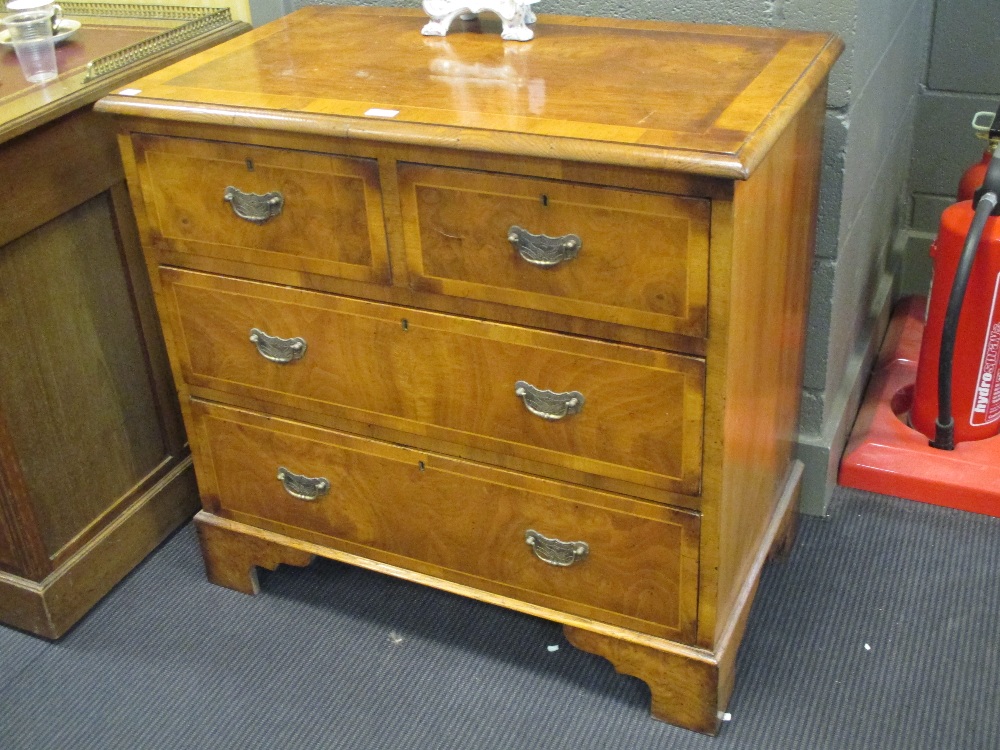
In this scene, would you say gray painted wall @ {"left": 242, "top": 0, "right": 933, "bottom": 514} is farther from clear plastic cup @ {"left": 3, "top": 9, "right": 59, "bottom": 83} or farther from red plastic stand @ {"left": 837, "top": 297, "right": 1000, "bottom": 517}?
clear plastic cup @ {"left": 3, "top": 9, "right": 59, "bottom": 83}

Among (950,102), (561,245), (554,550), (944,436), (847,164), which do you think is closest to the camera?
(561,245)

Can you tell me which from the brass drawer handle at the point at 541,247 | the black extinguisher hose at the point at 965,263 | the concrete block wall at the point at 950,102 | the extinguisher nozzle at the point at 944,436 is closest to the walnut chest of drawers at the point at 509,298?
the brass drawer handle at the point at 541,247

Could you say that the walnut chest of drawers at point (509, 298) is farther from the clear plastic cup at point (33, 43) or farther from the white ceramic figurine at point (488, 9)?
the clear plastic cup at point (33, 43)

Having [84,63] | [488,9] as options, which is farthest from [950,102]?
[84,63]

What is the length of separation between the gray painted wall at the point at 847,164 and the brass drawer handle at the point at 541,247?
58cm

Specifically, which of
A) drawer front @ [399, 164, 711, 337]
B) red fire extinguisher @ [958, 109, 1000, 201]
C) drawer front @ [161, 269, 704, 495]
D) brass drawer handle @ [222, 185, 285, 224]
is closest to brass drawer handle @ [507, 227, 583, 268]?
drawer front @ [399, 164, 711, 337]

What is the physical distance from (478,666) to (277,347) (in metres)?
0.58

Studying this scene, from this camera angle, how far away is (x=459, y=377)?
1.45 m

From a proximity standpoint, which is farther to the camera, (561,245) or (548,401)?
(548,401)

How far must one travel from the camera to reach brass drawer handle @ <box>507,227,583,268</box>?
50.4 inches

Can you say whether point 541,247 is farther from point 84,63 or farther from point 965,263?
point 84,63

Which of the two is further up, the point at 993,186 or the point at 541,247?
the point at 541,247

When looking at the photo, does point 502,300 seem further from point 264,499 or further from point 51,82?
point 51,82

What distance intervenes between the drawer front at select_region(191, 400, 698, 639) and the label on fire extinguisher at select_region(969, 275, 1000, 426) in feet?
2.55
